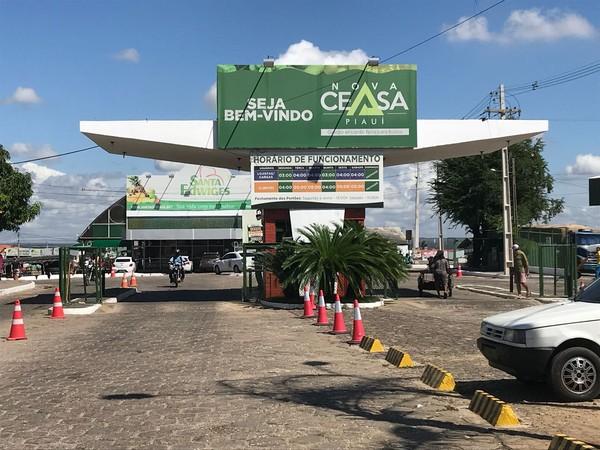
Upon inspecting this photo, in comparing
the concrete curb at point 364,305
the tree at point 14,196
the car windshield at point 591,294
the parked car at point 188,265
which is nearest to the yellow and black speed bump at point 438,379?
the car windshield at point 591,294

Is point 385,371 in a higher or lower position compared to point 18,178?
lower

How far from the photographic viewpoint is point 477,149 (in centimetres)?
2627

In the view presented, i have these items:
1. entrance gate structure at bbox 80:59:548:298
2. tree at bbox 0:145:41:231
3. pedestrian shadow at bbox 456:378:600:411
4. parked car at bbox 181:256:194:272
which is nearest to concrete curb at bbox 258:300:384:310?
entrance gate structure at bbox 80:59:548:298

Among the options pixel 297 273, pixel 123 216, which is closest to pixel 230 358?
pixel 297 273

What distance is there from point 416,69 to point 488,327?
52.7 feet

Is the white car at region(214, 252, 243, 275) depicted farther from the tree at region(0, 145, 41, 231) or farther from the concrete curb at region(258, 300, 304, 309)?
the concrete curb at region(258, 300, 304, 309)

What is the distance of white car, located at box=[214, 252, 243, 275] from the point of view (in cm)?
4891

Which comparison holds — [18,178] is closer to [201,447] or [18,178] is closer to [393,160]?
[393,160]

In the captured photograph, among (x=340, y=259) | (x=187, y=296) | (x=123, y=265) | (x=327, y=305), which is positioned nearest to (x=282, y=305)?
(x=327, y=305)

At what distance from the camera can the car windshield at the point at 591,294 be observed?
8031 millimetres

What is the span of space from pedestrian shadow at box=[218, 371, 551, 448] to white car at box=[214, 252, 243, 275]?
1565 inches

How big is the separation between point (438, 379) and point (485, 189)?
4245 cm

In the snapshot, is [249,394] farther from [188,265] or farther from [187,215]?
[187,215]

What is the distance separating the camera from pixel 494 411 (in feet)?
21.8
